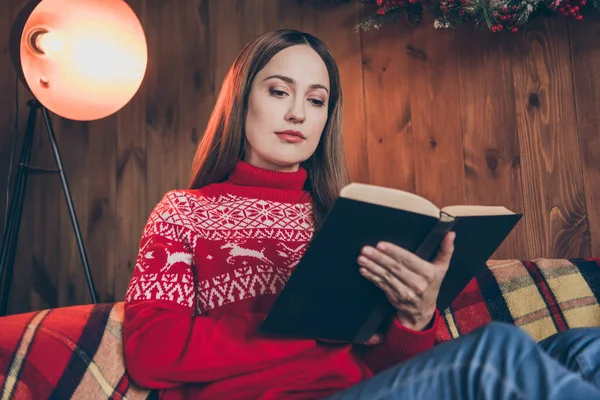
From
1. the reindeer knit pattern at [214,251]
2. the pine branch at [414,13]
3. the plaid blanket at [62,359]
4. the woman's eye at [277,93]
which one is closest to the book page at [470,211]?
the reindeer knit pattern at [214,251]

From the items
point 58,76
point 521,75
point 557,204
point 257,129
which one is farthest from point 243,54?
point 557,204

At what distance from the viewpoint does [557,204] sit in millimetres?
1577

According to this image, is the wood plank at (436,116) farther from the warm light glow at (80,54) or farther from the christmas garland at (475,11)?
the warm light glow at (80,54)

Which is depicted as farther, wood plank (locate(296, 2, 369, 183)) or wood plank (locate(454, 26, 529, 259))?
wood plank (locate(296, 2, 369, 183))

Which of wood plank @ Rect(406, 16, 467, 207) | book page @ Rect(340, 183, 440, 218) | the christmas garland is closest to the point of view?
book page @ Rect(340, 183, 440, 218)

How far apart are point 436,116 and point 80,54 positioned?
1.07m

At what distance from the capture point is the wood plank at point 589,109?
1542 millimetres

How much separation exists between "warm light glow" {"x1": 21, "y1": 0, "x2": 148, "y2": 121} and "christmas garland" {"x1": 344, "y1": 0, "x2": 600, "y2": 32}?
704 millimetres

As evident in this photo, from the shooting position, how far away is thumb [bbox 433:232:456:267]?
815mm

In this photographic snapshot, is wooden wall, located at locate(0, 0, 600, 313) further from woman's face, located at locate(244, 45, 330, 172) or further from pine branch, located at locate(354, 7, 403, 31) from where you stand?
woman's face, located at locate(244, 45, 330, 172)

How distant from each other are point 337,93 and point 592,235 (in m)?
0.86

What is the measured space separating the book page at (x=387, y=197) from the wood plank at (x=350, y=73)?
1054 mm

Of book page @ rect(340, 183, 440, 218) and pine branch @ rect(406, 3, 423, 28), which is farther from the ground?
pine branch @ rect(406, 3, 423, 28)

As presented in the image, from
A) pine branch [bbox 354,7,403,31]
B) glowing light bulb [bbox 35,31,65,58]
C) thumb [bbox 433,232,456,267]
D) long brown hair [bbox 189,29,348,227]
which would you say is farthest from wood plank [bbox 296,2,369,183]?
thumb [bbox 433,232,456,267]
